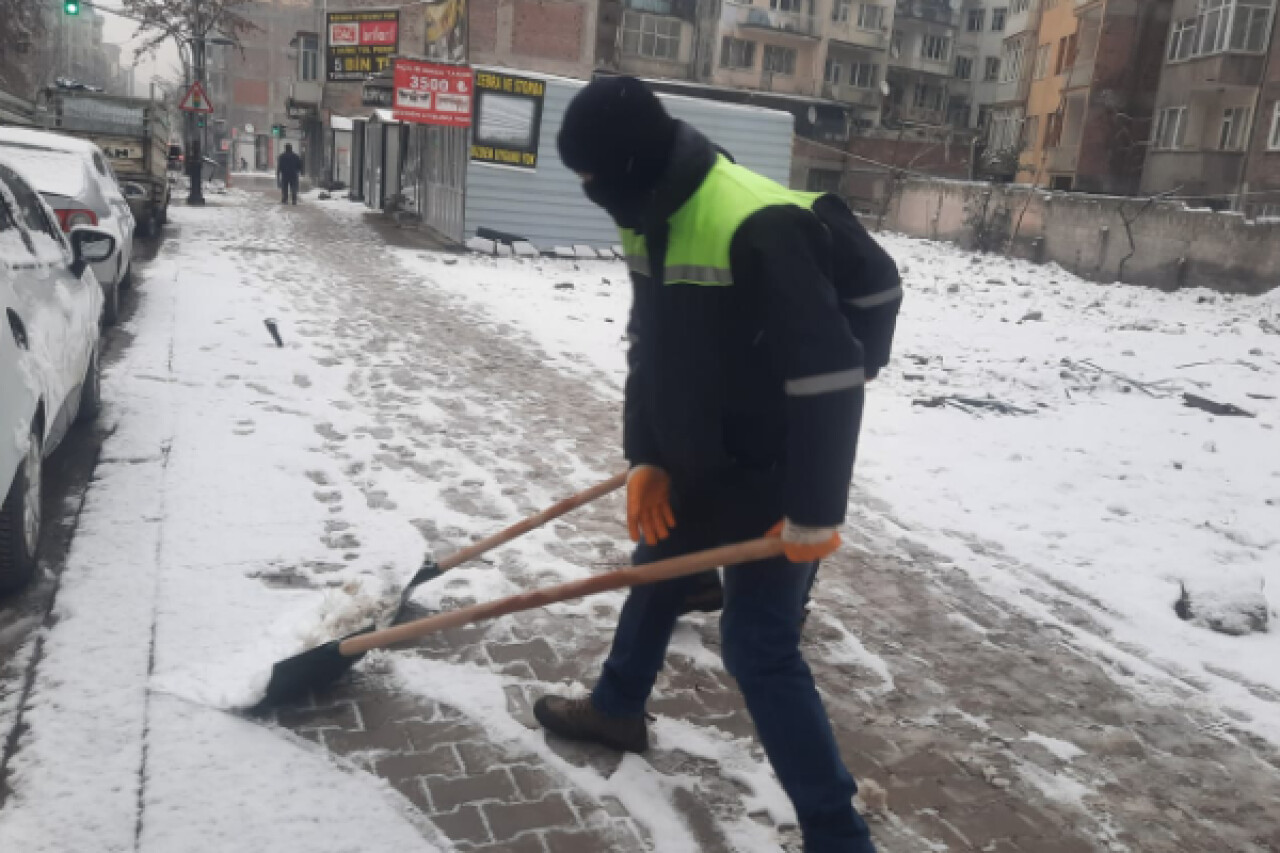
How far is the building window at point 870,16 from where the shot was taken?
2083 inches

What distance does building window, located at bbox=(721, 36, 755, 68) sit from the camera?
49.3m

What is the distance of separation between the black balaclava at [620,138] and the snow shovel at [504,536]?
1.17 m

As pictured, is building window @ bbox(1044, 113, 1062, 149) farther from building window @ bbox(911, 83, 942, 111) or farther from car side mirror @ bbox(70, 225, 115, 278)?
car side mirror @ bbox(70, 225, 115, 278)

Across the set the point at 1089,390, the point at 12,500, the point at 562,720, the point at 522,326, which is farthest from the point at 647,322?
the point at 522,326

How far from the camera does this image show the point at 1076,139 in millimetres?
37125

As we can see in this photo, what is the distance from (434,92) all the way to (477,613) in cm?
1646

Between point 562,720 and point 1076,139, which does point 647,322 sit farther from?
point 1076,139

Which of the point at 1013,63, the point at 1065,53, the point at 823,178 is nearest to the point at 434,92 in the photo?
the point at 1065,53

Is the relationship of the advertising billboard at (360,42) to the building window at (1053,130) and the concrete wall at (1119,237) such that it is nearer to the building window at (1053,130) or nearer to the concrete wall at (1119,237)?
the concrete wall at (1119,237)

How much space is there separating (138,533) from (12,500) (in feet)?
2.88

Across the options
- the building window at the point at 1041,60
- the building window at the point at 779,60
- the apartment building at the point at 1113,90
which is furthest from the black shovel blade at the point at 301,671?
the building window at the point at 779,60

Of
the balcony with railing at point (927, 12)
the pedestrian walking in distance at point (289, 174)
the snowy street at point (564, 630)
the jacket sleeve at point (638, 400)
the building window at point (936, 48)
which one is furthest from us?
the building window at point (936, 48)

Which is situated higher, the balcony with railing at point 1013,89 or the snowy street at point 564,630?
the balcony with railing at point 1013,89

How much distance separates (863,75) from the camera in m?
54.8
